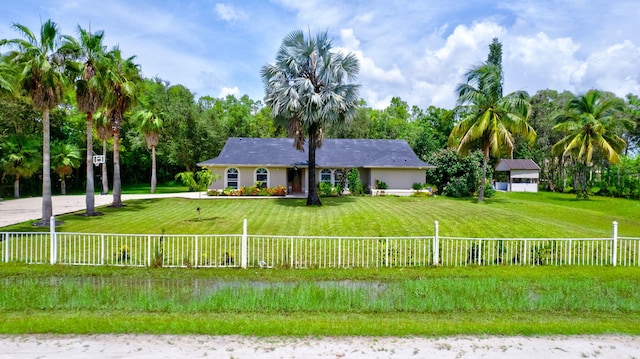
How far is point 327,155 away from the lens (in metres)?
30.7

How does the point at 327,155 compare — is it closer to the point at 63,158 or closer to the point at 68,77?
the point at 68,77

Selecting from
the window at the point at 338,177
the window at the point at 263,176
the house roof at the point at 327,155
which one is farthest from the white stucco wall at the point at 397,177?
the window at the point at 263,176

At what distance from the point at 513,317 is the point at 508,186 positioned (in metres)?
34.3

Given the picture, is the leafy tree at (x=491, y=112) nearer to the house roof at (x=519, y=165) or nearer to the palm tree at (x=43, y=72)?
the house roof at (x=519, y=165)

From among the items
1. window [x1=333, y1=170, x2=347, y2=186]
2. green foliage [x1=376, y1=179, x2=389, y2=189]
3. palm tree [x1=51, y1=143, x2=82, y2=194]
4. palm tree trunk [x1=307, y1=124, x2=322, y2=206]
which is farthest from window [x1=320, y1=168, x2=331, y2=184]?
palm tree [x1=51, y1=143, x2=82, y2=194]

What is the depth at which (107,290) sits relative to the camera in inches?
291

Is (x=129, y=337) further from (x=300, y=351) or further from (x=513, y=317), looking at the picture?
(x=513, y=317)

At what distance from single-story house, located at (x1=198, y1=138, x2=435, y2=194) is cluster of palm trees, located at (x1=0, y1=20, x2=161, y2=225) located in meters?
8.71

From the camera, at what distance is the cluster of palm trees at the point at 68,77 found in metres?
14.5

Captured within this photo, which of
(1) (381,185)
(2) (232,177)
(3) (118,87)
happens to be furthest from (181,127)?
(1) (381,185)

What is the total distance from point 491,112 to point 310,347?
2314 centimetres

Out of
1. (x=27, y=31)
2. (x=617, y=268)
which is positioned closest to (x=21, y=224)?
(x=27, y=31)

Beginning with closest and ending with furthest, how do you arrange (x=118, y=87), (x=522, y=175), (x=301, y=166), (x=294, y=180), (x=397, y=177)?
(x=118, y=87)
(x=301, y=166)
(x=397, y=177)
(x=294, y=180)
(x=522, y=175)

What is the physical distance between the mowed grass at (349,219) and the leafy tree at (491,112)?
4.37 metres
